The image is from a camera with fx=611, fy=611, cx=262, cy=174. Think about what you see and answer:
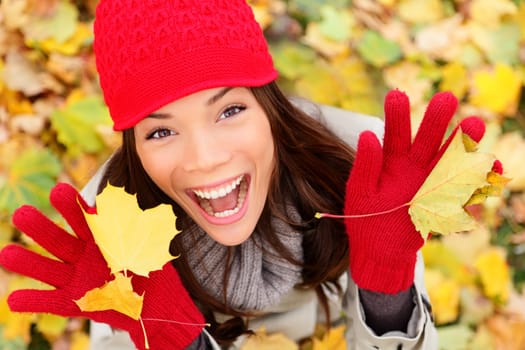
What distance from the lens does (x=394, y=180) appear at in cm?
104

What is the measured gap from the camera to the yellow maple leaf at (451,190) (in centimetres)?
95

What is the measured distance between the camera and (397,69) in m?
2.03

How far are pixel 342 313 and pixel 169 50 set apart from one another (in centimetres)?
106

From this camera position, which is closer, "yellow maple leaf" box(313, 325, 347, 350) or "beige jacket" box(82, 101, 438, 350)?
"beige jacket" box(82, 101, 438, 350)

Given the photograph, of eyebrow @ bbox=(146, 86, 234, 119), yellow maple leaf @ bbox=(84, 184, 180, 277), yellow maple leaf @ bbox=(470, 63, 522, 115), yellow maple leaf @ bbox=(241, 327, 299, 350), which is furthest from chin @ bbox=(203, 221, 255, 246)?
yellow maple leaf @ bbox=(470, 63, 522, 115)

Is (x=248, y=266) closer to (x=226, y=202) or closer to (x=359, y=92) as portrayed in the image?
(x=226, y=202)

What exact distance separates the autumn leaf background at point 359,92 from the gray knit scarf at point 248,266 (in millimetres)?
634

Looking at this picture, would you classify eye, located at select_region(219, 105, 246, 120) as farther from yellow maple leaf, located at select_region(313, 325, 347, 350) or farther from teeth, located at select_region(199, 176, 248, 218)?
yellow maple leaf, located at select_region(313, 325, 347, 350)

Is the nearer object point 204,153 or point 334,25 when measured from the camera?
point 204,153

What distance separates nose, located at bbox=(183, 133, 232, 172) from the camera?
986 millimetres

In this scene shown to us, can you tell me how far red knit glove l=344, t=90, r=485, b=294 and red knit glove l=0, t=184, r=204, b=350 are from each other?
0.36 meters

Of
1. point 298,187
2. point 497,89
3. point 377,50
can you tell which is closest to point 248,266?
point 298,187

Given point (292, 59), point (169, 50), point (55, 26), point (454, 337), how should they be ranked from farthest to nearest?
1. point (292, 59)
2. point (55, 26)
3. point (454, 337)
4. point (169, 50)

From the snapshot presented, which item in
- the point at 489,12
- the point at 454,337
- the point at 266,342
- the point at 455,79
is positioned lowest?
the point at 454,337
